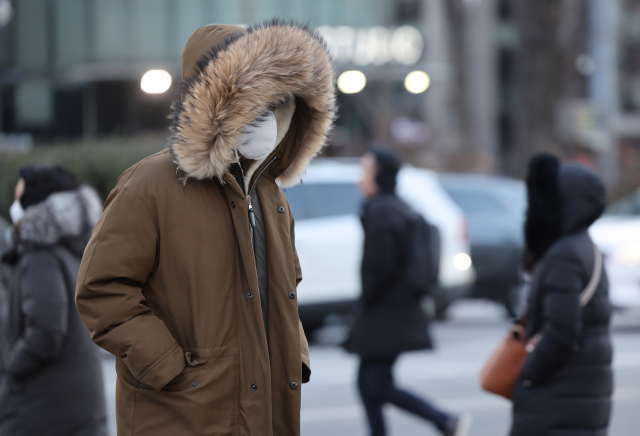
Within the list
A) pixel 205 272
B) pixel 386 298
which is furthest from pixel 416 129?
pixel 205 272

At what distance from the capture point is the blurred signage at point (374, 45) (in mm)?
27250

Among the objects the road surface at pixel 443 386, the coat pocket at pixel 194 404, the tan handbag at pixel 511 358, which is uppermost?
the coat pocket at pixel 194 404

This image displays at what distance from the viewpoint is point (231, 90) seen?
2.49 m

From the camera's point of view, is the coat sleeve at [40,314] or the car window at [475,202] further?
the car window at [475,202]

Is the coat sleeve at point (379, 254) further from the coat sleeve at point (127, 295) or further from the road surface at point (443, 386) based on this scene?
the coat sleeve at point (127, 295)

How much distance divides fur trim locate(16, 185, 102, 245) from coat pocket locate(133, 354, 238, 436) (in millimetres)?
1463

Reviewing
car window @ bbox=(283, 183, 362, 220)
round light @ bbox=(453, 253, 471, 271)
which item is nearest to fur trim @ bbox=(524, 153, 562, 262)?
car window @ bbox=(283, 183, 362, 220)

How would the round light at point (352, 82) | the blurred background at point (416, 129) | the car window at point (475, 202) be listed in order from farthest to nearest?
the round light at point (352, 82), the car window at point (475, 202), the blurred background at point (416, 129)

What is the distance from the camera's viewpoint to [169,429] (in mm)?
2436

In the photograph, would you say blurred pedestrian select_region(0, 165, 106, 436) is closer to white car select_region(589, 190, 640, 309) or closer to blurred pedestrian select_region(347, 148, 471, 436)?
blurred pedestrian select_region(347, 148, 471, 436)

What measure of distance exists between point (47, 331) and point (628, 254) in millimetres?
7994

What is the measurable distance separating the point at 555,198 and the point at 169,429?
200 centimetres

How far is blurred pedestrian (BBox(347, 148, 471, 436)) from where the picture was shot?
520 centimetres

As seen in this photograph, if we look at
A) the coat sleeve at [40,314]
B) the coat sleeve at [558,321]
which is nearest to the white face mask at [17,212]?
the coat sleeve at [40,314]
